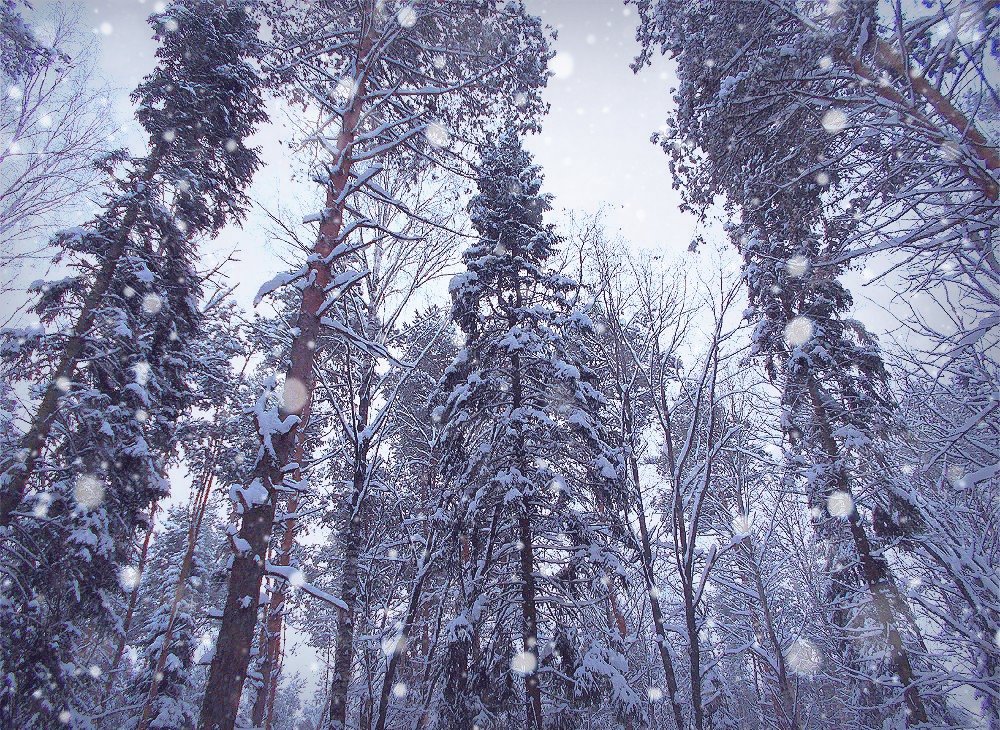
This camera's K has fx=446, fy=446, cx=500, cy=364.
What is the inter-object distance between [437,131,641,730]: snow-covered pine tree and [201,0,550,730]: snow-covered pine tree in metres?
1.31

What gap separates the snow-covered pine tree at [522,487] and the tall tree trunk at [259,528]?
3.52m

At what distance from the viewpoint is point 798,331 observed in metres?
10.5

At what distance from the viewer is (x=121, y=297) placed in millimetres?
10023

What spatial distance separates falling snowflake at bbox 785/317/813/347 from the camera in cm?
1035

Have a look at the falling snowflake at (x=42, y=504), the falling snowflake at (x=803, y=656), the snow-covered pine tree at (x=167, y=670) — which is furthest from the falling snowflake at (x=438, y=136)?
the falling snowflake at (x=803, y=656)

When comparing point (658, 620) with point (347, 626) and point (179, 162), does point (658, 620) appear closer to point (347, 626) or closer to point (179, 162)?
point (347, 626)

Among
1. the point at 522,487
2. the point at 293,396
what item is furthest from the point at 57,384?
the point at 522,487

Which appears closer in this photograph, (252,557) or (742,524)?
(252,557)

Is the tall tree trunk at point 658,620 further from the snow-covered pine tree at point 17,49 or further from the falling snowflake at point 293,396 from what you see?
the snow-covered pine tree at point 17,49

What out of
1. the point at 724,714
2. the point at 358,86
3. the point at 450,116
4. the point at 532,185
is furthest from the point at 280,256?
the point at 724,714

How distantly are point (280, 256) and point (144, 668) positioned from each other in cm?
1288

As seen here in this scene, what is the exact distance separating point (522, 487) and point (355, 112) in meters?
6.30

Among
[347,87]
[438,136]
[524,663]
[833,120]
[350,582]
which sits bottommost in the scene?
[524,663]

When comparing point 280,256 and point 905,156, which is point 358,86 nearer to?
point 280,256
